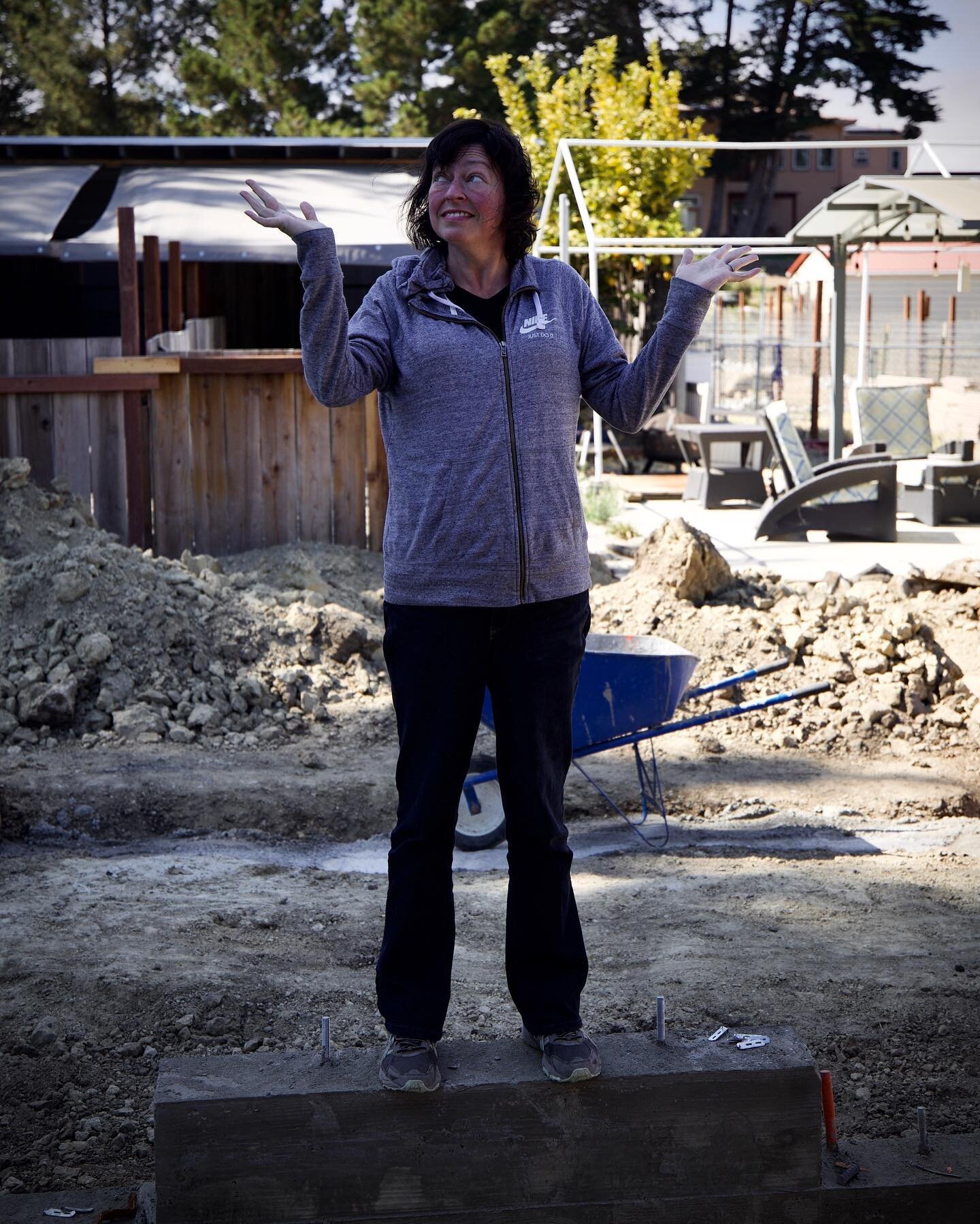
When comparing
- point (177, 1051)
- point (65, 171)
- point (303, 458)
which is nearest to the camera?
point (177, 1051)

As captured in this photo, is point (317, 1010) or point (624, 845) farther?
point (624, 845)

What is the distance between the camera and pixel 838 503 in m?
11.1

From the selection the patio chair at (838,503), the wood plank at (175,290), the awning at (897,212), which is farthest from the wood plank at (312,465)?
the awning at (897,212)

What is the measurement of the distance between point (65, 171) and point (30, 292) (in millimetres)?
1489

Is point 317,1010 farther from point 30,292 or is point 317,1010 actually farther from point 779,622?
point 30,292

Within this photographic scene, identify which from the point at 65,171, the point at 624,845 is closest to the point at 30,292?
the point at 65,171

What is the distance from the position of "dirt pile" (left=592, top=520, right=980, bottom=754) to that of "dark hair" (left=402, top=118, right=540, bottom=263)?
13.9 ft

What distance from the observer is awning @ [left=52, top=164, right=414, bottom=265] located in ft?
41.3

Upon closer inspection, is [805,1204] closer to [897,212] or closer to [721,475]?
[721,475]

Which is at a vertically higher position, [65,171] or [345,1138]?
[65,171]

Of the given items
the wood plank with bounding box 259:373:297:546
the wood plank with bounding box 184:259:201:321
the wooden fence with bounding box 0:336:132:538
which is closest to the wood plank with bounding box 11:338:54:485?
the wooden fence with bounding box 0:336:132:538

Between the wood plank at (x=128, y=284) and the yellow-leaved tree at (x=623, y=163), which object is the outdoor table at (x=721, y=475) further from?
the wood plank at (x=128, y=284)

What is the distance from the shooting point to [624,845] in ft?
17.9

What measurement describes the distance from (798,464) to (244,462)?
15.8ft
